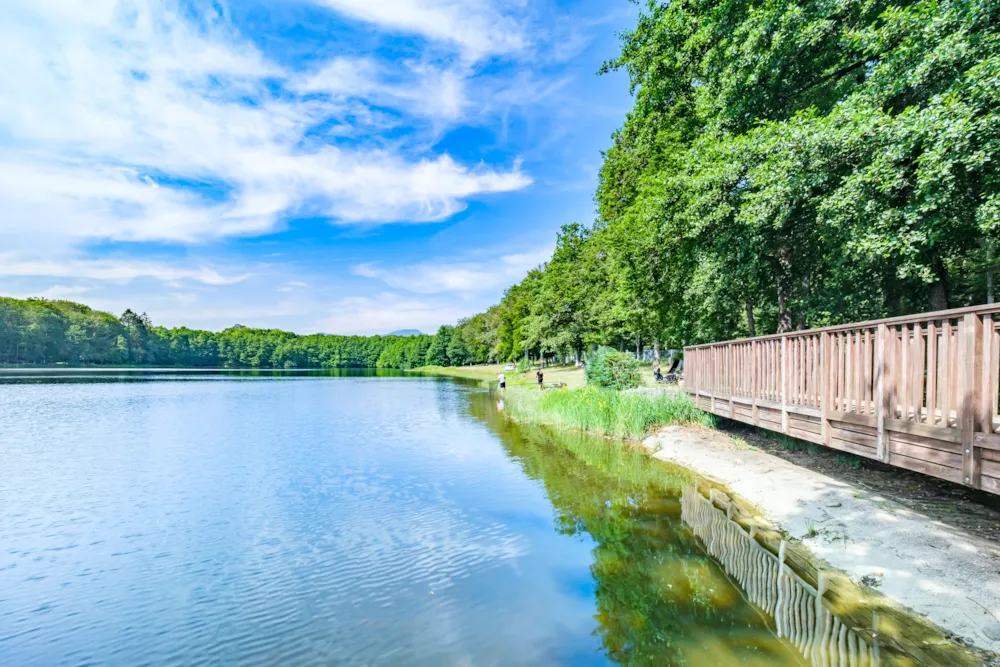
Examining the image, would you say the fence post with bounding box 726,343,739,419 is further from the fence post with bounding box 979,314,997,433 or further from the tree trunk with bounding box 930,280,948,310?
the fence post with bounding box 979,314,997,433

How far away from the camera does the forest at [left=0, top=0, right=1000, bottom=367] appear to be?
7887 millimetres

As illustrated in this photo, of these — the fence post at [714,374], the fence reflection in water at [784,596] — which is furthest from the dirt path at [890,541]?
the fence post at [714,374]

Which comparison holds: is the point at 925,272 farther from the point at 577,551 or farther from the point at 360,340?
the point at 360,340

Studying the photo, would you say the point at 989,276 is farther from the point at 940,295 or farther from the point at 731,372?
the point at 731,372

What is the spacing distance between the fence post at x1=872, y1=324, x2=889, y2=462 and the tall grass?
921 centimetres

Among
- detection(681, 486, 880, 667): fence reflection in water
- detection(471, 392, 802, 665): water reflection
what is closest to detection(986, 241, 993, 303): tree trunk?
detection(471, 392, 802, 665): water reflection

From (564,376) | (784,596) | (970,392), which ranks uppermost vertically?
(970,392)

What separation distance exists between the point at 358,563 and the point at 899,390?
25.7 feet

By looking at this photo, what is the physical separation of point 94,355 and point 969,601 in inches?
5449

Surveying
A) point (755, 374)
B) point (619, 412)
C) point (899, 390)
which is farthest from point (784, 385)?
point (619, 412)

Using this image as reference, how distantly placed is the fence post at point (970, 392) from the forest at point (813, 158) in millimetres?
3668

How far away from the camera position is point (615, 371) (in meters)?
22.5

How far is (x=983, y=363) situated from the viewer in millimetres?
4965

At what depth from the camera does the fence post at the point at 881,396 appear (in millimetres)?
6402
